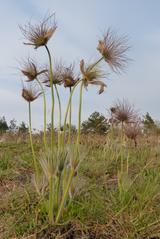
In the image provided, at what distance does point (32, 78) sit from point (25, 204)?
100cm

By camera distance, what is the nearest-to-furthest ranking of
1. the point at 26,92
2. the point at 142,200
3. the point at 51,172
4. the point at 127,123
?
the point at 51,172 < the point at 142,200 < the point at 26,92 < the point at 127,123

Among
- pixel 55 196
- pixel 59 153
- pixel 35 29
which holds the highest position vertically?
pixel 35 29

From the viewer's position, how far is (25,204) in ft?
11.5

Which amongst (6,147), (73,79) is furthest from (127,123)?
(6,147)

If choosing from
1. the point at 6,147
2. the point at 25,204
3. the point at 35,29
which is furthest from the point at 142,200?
the point at 6,147

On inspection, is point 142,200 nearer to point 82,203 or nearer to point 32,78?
point 82,203

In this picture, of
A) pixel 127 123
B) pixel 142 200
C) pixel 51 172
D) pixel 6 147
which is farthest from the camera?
pixel 6 147

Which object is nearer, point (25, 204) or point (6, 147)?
point (25, 204)

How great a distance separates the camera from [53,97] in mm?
3324

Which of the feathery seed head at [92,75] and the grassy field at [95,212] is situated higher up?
the feathery seed head at [92,75]

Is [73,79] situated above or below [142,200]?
above

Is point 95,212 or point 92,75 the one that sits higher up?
point 92,75

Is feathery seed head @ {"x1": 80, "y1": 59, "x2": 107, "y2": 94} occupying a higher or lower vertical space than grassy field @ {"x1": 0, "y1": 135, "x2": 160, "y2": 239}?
higher

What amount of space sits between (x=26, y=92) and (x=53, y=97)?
42 centimetres
